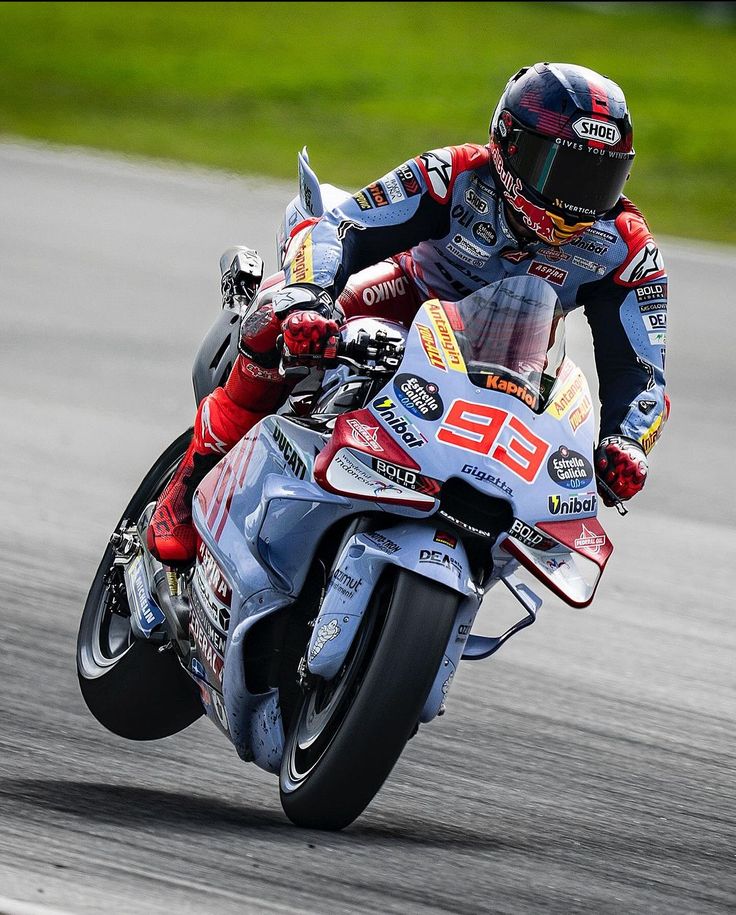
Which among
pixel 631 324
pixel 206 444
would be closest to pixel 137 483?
pixel 206 444

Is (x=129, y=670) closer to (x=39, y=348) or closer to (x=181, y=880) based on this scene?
(x=181, y=880)

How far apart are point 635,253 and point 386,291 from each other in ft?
2.32

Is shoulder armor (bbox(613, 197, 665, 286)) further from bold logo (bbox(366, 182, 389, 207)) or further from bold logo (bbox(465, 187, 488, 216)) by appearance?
bold logo (bbox(366, 182, 389, 207))

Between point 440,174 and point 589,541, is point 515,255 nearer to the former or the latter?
point 440,174

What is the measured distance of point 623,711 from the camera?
521cm

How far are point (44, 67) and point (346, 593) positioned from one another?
1648 cm

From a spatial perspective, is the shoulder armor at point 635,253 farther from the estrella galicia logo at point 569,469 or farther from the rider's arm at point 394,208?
the estrella galicia logo at point 569,469

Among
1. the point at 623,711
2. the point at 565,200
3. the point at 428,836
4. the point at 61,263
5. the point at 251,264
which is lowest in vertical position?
the point at 61,263

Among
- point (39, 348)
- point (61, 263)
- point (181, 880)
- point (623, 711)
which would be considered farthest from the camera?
point (61, 263)

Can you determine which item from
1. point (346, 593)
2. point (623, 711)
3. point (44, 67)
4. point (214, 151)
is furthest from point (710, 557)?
point (44, 67)

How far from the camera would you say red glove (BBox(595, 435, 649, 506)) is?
371 cm

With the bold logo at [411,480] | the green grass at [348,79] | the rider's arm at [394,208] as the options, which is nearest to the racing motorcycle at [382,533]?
the bold logo at [411,480]

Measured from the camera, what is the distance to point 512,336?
3570mm

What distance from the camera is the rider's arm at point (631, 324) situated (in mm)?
4113
